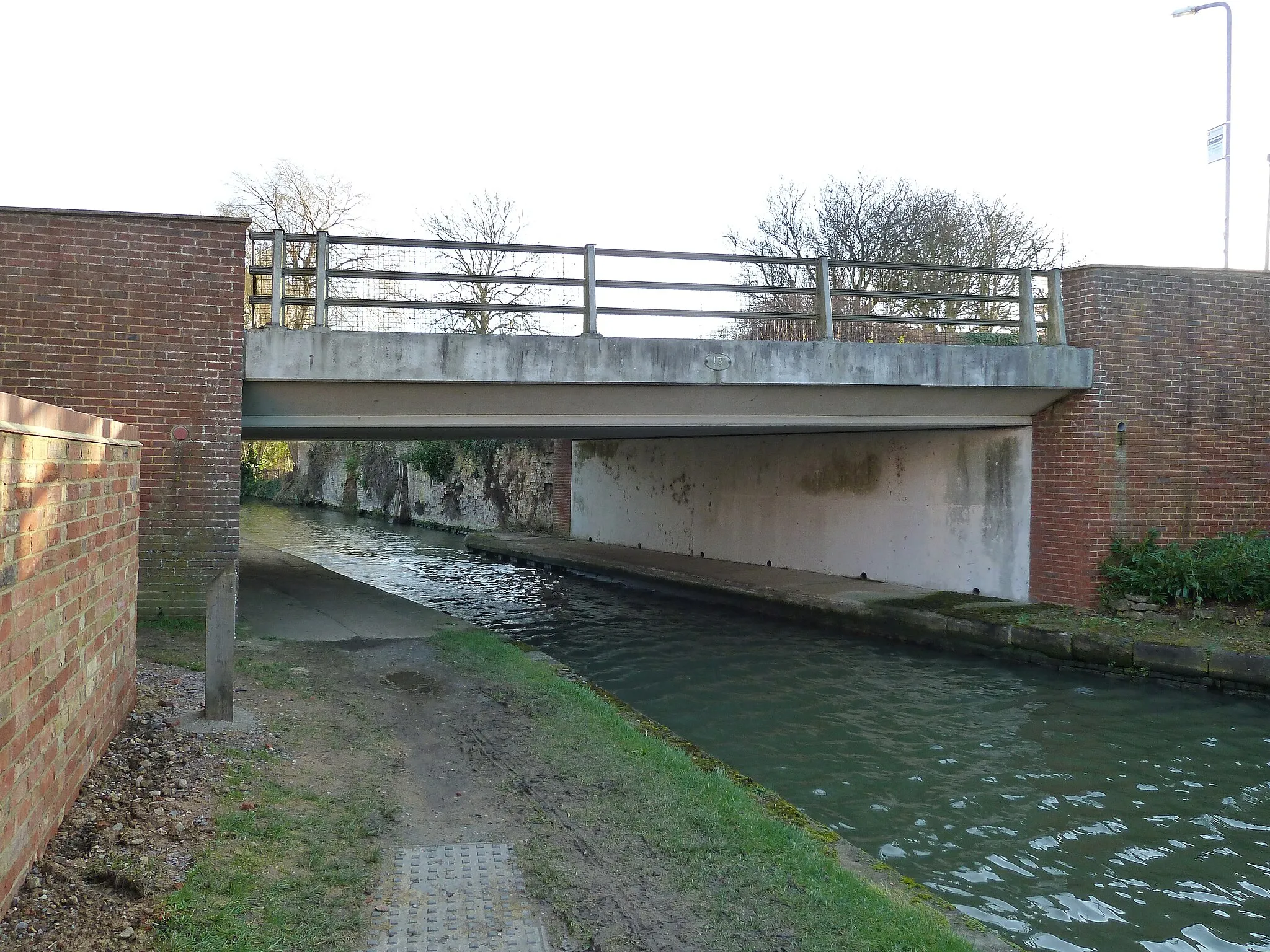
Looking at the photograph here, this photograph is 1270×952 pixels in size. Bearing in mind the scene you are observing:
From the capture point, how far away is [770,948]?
3.67 meters

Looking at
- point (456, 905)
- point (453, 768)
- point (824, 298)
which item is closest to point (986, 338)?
point (824, 298)

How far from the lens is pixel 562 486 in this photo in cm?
2478

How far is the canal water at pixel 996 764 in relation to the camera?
516cm

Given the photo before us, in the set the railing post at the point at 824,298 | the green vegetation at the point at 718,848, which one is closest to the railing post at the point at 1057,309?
the railing post at the point at 824,298

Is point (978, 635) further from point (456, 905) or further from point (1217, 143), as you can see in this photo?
point (1217, 143)

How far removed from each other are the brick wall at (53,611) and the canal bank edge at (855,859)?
3435 millimetres

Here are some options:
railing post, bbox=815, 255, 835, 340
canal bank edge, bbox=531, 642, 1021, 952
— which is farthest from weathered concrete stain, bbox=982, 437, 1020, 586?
canal bank edge, bbox=531, 642, 1021, 952

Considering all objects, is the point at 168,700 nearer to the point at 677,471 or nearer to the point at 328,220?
the point at 677,471

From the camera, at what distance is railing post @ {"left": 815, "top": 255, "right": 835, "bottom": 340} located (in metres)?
11.2

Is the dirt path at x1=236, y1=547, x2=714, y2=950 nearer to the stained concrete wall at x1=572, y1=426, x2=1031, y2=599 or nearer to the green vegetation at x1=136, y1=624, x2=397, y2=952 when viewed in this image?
the green vegetation at x1=136, y1=624, x2=397, y2=952

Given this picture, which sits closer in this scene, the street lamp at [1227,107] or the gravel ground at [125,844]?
the gravel ground at [125,844]

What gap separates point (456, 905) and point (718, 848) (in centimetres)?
135

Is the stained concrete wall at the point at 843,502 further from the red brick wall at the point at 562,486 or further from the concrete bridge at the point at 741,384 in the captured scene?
the red brick wall at the point at 562,486

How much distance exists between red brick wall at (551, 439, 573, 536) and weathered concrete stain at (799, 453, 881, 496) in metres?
8.94
